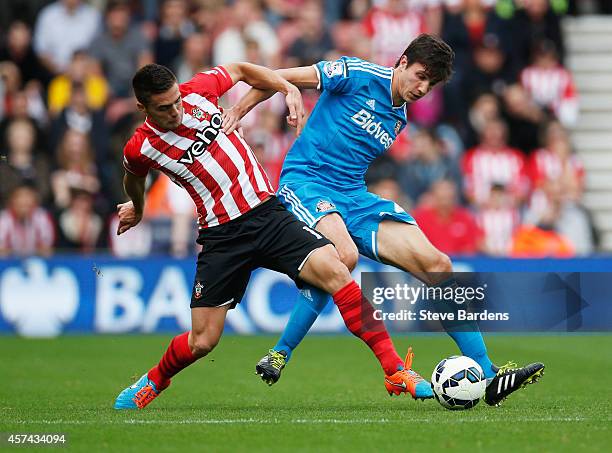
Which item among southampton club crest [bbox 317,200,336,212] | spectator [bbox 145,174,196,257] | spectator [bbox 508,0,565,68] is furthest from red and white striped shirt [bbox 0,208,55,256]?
southampton club crest [bbox 317,200,336,212]

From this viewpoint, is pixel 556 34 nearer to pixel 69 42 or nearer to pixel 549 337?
pixel 549 337

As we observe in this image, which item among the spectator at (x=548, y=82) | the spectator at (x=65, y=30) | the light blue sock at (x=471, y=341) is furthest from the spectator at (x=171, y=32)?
the light blue sock at (x=471, y=341)

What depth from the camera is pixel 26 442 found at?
6.52m

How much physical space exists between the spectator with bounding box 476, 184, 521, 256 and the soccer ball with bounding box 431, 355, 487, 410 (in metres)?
8.36

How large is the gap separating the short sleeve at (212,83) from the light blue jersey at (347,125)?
27.3 inches

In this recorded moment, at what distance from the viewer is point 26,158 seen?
15945 millimetres

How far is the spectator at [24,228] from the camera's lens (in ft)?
49.4

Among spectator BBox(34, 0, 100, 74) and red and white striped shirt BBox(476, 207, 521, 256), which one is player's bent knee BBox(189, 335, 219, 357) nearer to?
red and white striped shirt BBox(476, 207, 521, 256)

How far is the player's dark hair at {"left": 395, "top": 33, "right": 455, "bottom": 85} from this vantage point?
8125mm

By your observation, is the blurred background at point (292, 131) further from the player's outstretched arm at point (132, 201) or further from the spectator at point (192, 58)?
the player's outstretched arm at point (132, 201)

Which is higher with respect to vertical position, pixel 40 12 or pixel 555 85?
pixel 40 12

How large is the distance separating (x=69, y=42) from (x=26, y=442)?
11.8 meters

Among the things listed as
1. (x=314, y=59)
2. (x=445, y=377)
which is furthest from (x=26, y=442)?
(x=314, y=59)

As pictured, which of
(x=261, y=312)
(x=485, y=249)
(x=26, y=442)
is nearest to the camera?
(x=26, y=442)
